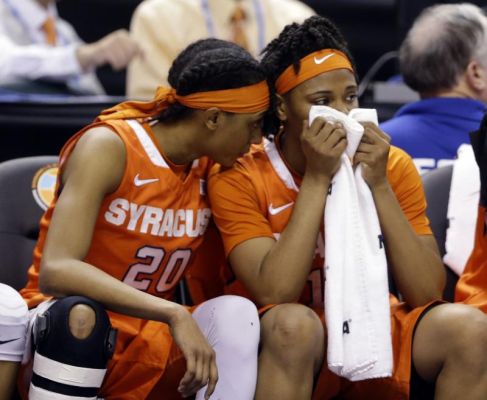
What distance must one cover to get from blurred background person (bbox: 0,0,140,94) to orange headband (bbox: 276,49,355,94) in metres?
2.02

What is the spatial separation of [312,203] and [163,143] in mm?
420

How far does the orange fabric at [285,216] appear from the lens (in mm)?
2873

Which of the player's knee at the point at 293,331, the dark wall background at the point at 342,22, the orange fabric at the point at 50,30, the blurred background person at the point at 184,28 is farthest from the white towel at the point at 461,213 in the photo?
the dark wall background at the point at 342,22

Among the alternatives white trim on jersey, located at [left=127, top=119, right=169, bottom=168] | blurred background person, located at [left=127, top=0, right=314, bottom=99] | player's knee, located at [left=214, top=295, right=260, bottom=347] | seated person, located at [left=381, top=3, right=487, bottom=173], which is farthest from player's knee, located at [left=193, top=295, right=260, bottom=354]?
blurred background person, located at [left=127, top=0, right=314, bottom=99]

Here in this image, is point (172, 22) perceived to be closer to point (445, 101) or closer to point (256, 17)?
point (256, 17)

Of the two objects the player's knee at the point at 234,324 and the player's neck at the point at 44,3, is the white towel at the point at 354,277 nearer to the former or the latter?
the player's knee at the point at 234,324

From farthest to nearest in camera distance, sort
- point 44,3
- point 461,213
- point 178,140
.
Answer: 1. point 44,3
2. point 461,213
3. point 178,140

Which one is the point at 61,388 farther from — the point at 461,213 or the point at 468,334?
the point at 461,213

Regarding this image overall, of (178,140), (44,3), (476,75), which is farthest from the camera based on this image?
(44,3)

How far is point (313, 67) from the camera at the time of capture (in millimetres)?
3012

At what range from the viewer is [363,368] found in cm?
272

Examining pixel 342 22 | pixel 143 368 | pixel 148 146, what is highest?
pixel 148 146

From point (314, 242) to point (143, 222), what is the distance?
426 millimetres

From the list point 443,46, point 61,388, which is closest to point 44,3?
point 443,46
